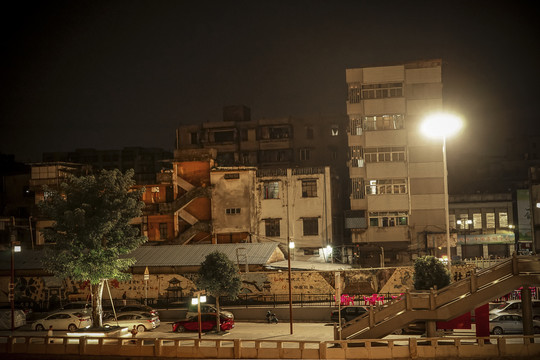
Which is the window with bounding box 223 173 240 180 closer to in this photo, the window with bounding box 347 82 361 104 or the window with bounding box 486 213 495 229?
the window with bounding box 347 82 361 104

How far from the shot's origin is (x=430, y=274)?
3769 centimetres

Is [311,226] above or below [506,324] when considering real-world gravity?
above

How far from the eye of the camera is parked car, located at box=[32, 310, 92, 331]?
133 ft

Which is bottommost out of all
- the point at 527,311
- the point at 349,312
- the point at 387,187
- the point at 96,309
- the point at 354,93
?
the point at 349,312

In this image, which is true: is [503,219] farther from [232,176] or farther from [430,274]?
[430,274]

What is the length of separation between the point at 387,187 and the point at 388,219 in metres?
3.44

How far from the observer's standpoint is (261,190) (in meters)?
62.4

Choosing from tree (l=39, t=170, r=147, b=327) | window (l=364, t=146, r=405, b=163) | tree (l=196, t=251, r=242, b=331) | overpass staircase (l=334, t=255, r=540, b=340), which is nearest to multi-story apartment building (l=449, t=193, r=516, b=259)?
window (l=364, t=146, r=405, b=163)

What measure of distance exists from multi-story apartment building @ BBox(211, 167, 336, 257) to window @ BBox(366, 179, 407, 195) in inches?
199

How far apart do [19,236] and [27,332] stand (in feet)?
97.2

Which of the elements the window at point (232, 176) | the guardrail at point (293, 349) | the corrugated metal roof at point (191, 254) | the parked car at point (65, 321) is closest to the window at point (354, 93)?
the window at point (232, 176)

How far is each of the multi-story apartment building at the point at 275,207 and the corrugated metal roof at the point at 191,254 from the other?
8454 mm

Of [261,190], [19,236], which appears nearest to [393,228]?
[261,190]

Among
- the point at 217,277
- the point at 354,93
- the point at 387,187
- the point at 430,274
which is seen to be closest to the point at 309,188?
the point at 387,187
